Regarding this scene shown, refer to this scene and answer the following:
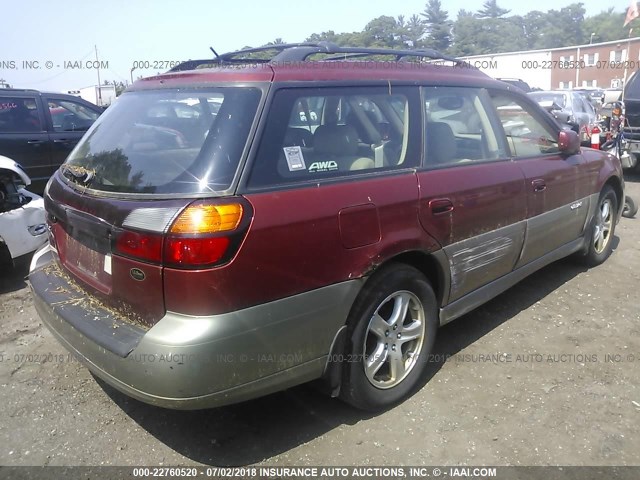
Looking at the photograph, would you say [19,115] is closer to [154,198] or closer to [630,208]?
[154,198]

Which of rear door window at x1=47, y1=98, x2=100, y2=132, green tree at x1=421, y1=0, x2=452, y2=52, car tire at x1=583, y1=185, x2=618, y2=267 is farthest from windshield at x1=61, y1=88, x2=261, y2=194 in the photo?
green tree at x1=421, y1=0, x2=452, y2=52

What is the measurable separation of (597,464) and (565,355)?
110 centimetres

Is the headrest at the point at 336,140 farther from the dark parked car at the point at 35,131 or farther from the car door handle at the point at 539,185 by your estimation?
the dark parked car at the point at 35,131

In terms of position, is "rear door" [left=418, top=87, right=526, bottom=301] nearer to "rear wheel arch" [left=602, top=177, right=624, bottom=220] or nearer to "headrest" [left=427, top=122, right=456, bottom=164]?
"headrest" [left=427, top=122, right=456, bottom=164]

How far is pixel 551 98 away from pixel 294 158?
1477 cm

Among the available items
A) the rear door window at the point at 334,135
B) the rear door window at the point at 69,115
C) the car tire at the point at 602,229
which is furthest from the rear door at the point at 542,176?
the rear door window at the point at 69,115

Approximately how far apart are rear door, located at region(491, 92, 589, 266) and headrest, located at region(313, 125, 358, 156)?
1.42 meters

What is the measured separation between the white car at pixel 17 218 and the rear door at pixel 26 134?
2.30 metres

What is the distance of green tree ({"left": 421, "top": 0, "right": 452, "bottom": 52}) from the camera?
9012 centimetres

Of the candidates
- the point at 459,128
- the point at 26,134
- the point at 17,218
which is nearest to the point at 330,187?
the point at 459,128

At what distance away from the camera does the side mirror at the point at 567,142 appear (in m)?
4.18

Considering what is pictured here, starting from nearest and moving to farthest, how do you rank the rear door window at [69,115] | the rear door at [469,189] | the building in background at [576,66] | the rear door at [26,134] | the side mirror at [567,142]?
1. the rear door at [469,189]
2. the side mirror at [567,142]
3. the rear door at [26,134]
4. the rear door window at [69,115]
5. the building in background at [576,66]

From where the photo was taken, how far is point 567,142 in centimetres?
418

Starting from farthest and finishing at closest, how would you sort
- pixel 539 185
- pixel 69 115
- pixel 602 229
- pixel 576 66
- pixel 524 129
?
pixel 576 66
pixel 69 115
pixel 602 229
pixel 524 129
pixel 539 185
